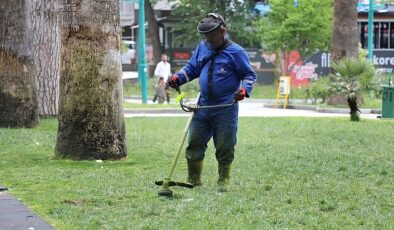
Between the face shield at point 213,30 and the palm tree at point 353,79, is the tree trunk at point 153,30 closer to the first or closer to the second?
the palm tree at point 353,79

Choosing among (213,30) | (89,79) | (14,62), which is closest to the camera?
(213,30)

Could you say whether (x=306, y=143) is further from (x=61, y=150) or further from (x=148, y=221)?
(x=148, y=221)

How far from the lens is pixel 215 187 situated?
8383 millimetres

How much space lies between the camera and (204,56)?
8258mm

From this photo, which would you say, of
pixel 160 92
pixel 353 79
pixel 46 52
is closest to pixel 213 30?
pixel 46 52

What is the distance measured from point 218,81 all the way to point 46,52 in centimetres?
1028

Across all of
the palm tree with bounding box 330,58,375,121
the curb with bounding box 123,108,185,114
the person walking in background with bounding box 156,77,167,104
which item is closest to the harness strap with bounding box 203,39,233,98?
the palm tree with bounding box 330,58,375,121

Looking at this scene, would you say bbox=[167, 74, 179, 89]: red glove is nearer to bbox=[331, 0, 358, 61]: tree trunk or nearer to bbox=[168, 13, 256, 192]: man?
bbox=[168, 13, 256, 192]: man

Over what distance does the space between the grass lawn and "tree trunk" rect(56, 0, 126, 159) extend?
0.31 metres

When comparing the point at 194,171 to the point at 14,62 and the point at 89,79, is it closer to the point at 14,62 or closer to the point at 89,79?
the point at 89,79

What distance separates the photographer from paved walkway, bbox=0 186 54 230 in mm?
6246

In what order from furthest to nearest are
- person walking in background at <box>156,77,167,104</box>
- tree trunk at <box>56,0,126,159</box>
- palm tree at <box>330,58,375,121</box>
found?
person walking in background at <box>156,77,167,104</box> < palm tree at <box>330,58,375,121</box> < tree trunk at <box>56,0,126,159</box>

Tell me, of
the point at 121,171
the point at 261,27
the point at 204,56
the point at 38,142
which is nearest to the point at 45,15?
the point at 38,142

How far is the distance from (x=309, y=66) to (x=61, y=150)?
95.3ft
